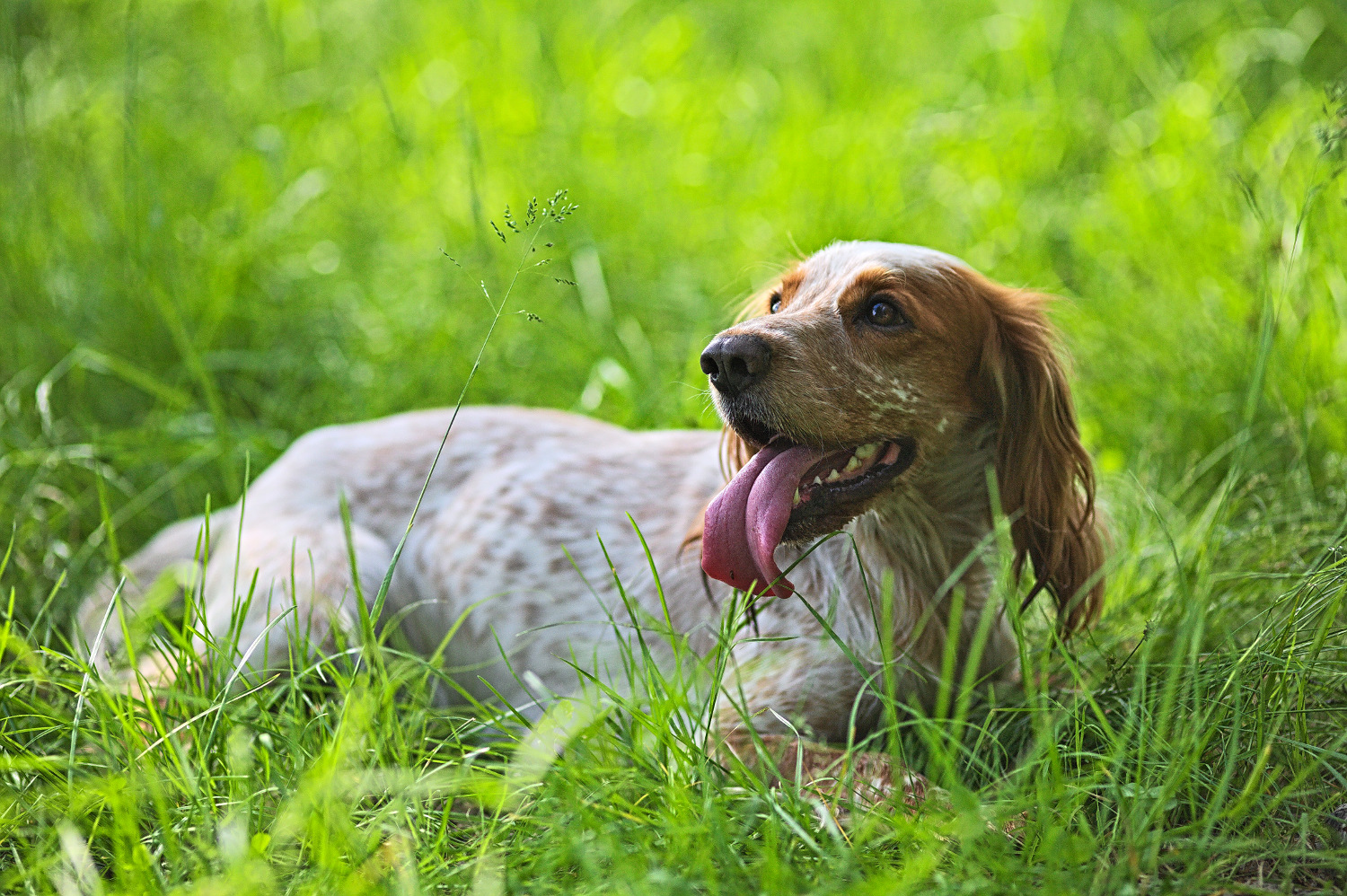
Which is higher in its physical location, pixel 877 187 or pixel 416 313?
pixel 877 187

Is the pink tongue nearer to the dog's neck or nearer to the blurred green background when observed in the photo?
the dog's neck

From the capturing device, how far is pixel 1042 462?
2434 mm

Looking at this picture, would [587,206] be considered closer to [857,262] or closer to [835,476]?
[857,262]

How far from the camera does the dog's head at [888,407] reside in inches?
88.9

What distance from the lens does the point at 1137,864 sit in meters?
1.59

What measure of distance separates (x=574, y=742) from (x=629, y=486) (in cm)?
114

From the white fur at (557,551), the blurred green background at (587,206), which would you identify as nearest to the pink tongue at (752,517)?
the white fur at (557,551)

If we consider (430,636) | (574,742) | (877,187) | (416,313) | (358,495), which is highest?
(877,187)

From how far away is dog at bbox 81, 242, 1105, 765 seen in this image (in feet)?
7.53

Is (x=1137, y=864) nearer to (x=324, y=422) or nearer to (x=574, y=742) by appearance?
(x=574, y=742)

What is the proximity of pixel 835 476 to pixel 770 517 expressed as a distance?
0.22m

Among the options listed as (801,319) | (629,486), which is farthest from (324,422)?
(801,319)

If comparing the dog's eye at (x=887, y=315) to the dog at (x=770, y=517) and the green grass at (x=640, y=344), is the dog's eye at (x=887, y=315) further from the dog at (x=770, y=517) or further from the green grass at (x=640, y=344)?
the green grass at (x=640, y=344)

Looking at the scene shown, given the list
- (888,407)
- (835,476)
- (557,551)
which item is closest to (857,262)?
(888,407)
